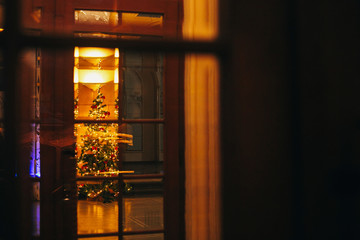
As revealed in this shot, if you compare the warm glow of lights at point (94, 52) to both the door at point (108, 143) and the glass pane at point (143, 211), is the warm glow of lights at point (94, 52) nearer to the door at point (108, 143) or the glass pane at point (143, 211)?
the door at point (108, 143)

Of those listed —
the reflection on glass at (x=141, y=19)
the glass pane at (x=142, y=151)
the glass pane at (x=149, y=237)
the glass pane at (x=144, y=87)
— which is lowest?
the glass pane at (x=149, y=237)

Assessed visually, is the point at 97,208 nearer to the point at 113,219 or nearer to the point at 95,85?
the point at 113,219

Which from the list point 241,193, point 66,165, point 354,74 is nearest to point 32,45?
point 241,193

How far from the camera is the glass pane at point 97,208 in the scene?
2.32 metres

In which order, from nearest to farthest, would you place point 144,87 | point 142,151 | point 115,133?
point 142,151 → point 115,133 → point 144,87

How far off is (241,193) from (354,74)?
0.32m

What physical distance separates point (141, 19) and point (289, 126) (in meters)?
1.84

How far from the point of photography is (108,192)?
97.6 inches

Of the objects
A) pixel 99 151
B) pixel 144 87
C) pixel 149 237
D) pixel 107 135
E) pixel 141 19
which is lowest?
pixel 149 237

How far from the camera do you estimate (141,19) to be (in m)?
2.25

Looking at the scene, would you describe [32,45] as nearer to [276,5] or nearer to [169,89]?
[276,5]

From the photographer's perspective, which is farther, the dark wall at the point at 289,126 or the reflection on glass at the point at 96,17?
the reflection on glass at the point at 96,17

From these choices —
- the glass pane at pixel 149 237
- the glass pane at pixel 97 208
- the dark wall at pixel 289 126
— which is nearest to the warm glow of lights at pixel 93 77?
the glass pane at pixel 97 208

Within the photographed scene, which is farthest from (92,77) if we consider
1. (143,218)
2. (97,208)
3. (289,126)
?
(289,126)
